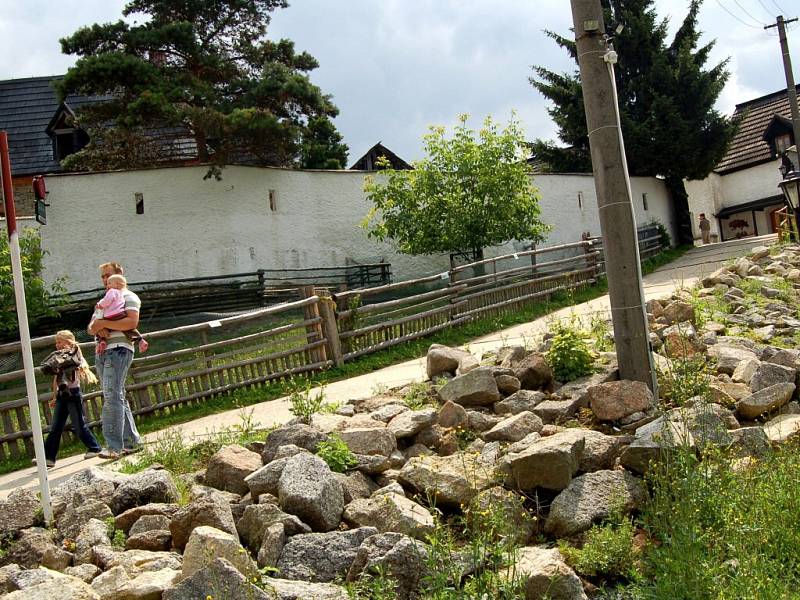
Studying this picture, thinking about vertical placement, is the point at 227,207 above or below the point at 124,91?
below

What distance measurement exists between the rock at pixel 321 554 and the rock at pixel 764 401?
11.0ft

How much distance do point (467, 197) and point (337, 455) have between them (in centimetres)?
1778

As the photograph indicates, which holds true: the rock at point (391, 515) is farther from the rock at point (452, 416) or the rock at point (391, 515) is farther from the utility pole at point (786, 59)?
the utility pole at point (786, 59)

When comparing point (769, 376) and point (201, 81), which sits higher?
point (201, 81)

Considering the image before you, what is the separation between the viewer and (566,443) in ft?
18.6

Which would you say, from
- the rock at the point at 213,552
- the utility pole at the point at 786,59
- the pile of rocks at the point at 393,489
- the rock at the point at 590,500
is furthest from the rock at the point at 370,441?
the utility pole at the point at 786,59

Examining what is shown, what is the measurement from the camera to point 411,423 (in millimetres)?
6832

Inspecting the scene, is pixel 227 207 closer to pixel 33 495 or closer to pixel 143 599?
pixel 33 495

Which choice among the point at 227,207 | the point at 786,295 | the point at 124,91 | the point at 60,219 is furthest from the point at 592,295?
the point at 60,219

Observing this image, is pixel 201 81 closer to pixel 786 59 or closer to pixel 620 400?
pixel 786 59

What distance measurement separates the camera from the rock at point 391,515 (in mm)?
5051

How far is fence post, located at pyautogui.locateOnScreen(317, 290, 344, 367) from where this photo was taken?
1233 centimetres

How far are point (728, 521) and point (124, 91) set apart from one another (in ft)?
78.3

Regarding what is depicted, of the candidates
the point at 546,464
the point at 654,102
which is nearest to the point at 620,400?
the point at 546,464
